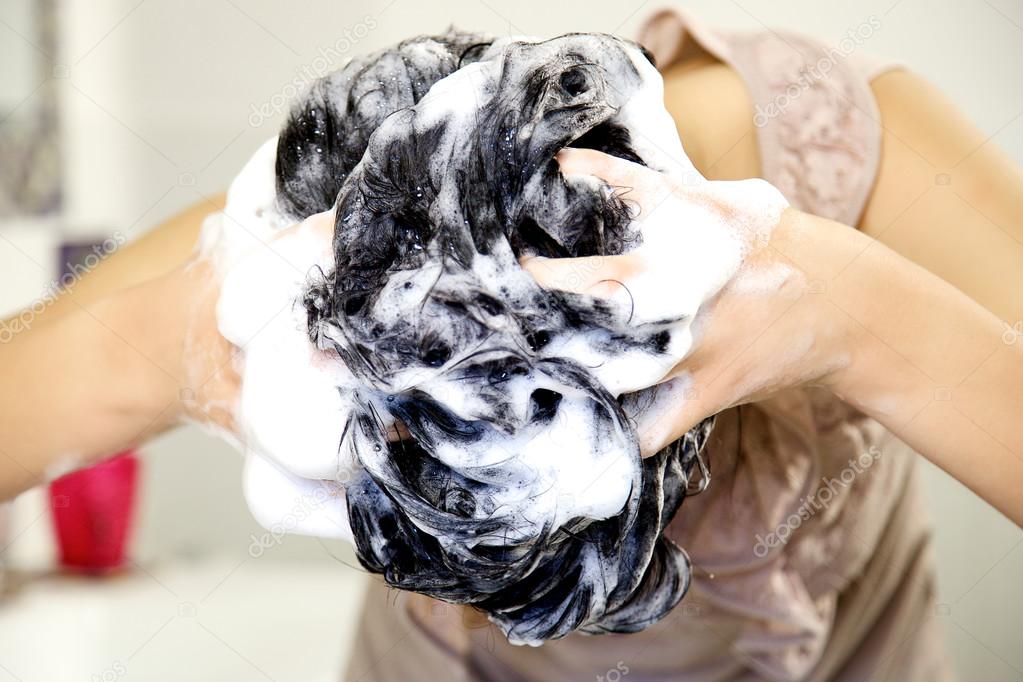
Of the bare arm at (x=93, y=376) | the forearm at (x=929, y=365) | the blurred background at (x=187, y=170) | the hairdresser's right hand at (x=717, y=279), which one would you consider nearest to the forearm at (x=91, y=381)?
the bare arm at (x=93, y=376)

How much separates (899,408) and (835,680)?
1.59 ft

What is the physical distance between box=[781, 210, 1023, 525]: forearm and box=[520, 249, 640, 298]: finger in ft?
0.42

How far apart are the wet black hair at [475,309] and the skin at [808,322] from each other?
0.03 metres

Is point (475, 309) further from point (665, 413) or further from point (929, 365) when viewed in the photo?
point (929, 365)

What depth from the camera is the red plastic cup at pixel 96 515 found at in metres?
1.53

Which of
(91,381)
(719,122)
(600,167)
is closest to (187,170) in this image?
(91,381)

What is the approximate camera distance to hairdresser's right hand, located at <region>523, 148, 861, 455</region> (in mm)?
→ 445

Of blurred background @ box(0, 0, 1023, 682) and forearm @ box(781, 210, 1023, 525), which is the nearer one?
forearm @ box(781, 210, 1023, 525)

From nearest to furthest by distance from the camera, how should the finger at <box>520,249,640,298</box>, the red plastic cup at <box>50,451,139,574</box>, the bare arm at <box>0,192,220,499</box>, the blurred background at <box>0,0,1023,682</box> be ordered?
the finger at <box>520,249,640,298</box> < the bare arm at <box>0,192,220,499</box> < the blurred background at <box>0,0,1023,682</box> < the red plastic cup at <box>50,451,139,574</box>

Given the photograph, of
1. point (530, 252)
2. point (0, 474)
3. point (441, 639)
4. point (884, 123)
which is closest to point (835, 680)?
point (441, 639)

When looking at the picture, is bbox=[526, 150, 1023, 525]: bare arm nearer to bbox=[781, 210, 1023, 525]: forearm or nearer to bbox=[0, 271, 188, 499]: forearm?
bbox=[781, 210, 1023, 525]: forearm

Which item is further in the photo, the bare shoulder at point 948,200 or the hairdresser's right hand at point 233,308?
the bare shoulder at point 948,200

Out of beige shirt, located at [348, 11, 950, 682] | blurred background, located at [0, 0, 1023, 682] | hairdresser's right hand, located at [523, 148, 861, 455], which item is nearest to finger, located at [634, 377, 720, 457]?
hairdresser's right hand, located at [523, 148, 861, 455]

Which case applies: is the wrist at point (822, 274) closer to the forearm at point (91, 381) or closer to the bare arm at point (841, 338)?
the bare arm at point (841, 338)
